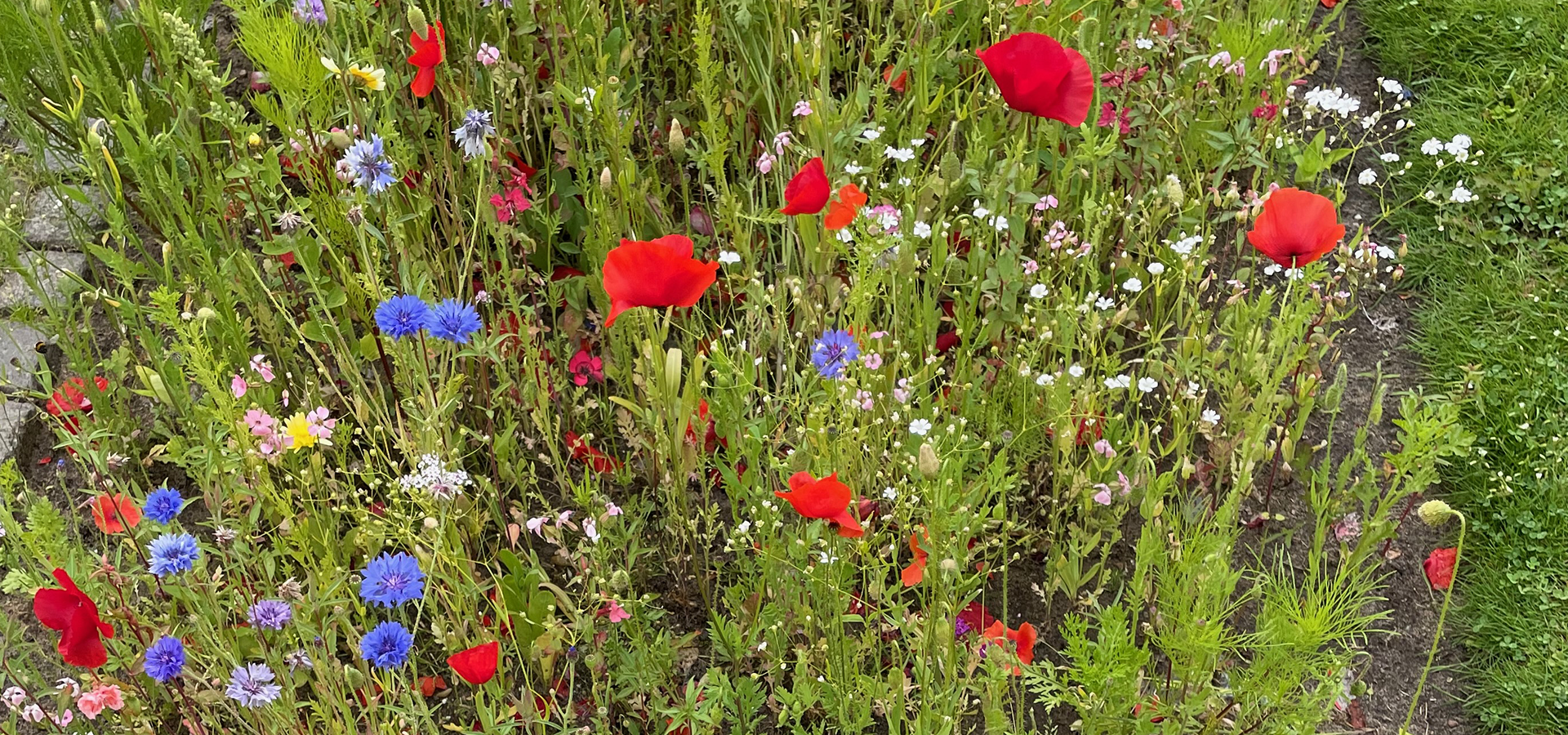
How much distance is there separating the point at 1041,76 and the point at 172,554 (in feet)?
4.94

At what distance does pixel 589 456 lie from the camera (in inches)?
95.5

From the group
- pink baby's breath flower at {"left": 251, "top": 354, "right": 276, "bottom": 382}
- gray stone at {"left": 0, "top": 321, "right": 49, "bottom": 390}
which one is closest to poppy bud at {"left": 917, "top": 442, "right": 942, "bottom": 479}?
pink baby's breath flower at {"left": 251, "top": 354, "right": 276, "bottom": 382}

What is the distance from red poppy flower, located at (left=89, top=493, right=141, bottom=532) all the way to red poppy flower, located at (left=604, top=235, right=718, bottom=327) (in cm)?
85

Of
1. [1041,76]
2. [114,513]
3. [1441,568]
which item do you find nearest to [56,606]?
[114,513]

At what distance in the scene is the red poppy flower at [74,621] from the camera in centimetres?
175

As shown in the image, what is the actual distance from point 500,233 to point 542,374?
1.02 ft

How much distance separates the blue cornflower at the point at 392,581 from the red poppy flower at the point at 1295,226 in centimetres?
136

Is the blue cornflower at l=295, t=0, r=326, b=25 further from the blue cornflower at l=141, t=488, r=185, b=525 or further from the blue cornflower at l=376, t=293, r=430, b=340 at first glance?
the blue cornflower at l=141, t=488, r=185, b=525

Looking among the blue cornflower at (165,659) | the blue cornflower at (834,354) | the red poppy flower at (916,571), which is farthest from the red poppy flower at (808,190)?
the blue cornflower at (165,659)

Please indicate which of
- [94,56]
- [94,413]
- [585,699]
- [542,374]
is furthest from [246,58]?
[585,699]

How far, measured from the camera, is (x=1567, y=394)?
2818mm

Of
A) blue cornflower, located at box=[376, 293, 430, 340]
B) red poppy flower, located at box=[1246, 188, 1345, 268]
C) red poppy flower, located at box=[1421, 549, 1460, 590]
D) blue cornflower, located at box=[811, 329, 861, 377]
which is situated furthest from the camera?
red poppy flower, located at box=[1421, 549, 1460, 590]

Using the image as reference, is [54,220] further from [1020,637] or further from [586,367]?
[1020,637]

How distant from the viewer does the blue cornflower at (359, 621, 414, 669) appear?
1787 millimetres
